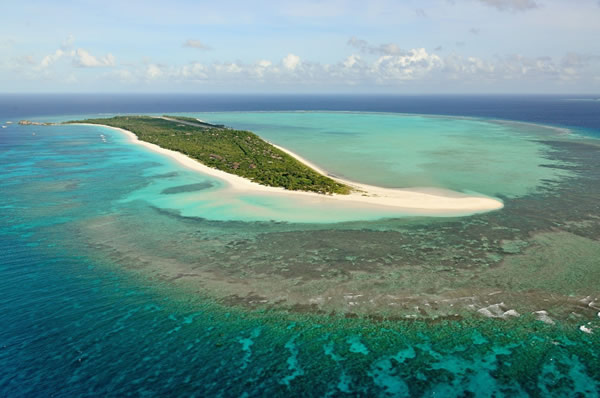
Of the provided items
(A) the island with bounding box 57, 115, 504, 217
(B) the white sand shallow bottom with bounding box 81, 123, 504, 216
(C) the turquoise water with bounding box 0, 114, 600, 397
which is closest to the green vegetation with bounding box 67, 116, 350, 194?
(A) the island with bounding box 57, 115, 504, 217

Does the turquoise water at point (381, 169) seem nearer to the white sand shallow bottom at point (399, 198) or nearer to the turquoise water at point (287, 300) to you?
the white sand shallow bottom at point (399, 198)

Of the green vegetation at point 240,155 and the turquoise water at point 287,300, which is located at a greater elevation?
the green vegetation at point 240,155

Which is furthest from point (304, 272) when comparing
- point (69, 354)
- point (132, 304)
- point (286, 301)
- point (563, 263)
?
point (563, 263)

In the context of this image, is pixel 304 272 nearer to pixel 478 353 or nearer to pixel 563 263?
pixel 478 353

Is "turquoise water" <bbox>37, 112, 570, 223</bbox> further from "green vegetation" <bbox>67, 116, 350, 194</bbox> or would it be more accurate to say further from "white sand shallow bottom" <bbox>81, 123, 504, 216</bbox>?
"green vegetation" <bbox>67, 116, 350, 194</bbox>

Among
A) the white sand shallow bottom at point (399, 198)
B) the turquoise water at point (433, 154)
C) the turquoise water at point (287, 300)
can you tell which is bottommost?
the turquoise water at point (287, 300)

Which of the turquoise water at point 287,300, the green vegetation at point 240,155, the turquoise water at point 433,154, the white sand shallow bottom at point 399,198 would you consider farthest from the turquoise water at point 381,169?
the green vegetation at point 240,155

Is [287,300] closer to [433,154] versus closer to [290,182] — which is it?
[290,182]

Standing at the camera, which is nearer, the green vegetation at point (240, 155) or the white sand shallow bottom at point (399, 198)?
the white sand shallow bottom at point (399, 198)
